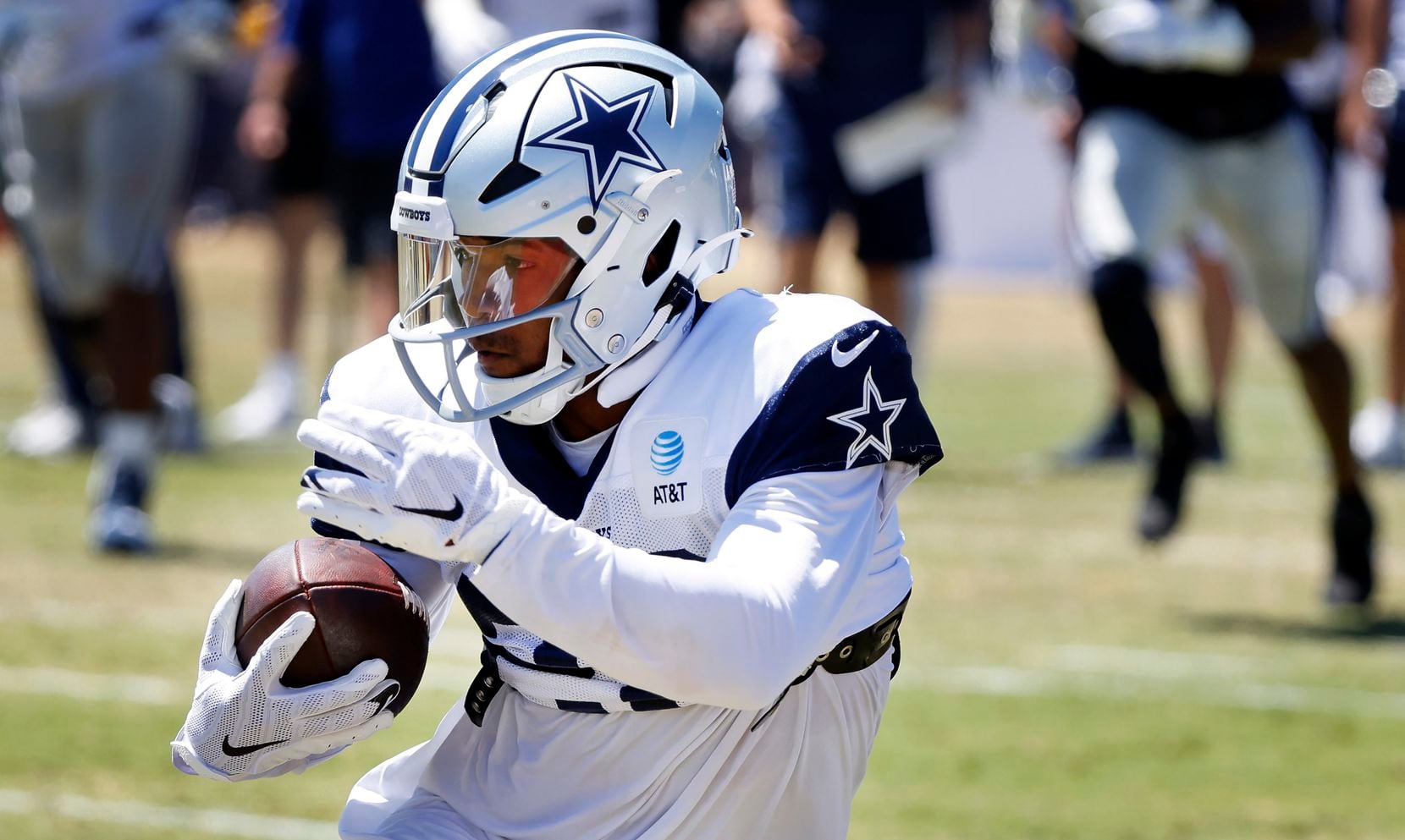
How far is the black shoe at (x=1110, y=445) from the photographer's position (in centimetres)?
866

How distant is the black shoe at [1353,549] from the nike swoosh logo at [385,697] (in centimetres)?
384

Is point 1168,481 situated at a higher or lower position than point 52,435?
higher

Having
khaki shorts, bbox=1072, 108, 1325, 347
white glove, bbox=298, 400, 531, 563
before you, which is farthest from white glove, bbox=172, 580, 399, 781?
khaki shorts, bbox=1072, 108, 1325, 347

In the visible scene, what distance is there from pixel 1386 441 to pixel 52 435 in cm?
533

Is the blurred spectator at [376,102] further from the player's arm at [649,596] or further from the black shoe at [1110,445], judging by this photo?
the player's arm at [649,596]

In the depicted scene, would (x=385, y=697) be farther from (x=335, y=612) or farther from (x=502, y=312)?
(x=502, y=312)

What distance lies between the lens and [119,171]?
632 centimetres

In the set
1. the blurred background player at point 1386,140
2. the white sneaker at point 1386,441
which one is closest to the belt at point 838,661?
the blurred background player at point 1386,140

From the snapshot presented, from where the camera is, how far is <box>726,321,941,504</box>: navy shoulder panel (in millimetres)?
2361

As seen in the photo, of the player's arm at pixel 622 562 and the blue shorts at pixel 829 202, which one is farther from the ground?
the player's arm at pixel 622 562

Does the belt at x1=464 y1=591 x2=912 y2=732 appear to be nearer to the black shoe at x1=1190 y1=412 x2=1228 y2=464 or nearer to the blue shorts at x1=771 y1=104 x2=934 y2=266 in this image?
the blue shorts at x1=771 y1=104 x2=934 y2=266

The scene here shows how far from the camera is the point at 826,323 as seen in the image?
2467 mm

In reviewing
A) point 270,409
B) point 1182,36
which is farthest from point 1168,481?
point 270,409

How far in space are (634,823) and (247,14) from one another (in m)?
6.33
